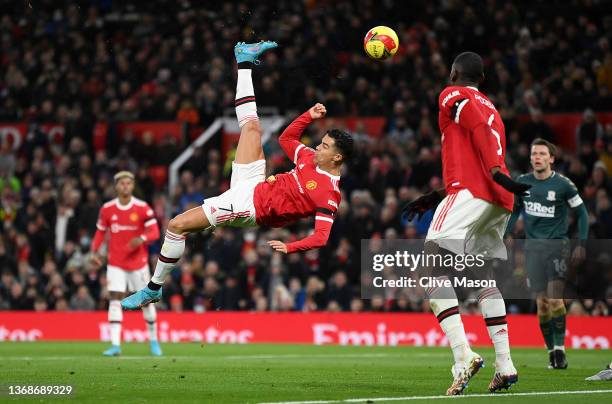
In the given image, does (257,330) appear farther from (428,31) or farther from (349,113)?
(428,31)

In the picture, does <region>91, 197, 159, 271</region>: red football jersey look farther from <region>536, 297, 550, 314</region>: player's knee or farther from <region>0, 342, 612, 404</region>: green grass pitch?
<region>536, 297, 550, 314</region>: player's knee

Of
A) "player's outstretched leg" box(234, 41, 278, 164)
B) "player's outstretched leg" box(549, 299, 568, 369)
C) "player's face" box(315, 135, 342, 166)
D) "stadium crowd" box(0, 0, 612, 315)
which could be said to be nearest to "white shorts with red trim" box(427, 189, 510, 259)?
"player's face" box(315, 135, 342, 166)

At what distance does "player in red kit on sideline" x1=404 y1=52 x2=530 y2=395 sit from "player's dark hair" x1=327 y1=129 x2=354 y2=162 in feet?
4.32

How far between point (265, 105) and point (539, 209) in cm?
1210

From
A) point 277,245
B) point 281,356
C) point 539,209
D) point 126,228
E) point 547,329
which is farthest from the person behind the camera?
point 126,228

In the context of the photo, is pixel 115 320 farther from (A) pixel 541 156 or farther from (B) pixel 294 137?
(A) pixel 541 156

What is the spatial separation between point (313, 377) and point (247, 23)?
17.6 m

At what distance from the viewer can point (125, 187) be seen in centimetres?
1684

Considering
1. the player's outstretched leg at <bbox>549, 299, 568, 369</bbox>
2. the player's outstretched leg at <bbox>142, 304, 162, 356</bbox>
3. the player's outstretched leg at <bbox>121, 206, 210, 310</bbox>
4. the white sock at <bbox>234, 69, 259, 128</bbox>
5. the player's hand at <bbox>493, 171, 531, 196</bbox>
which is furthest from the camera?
the player's outstretched leg at <bbox>142, 304, 162, 356</bbox>

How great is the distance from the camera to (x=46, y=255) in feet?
78.3

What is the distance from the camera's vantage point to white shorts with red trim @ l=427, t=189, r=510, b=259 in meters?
9.39

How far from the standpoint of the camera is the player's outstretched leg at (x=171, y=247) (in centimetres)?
1088

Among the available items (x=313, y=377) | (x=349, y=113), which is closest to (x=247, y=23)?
(x=349, y=113)

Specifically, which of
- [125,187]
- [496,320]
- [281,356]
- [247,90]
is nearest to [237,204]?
[247,90]
